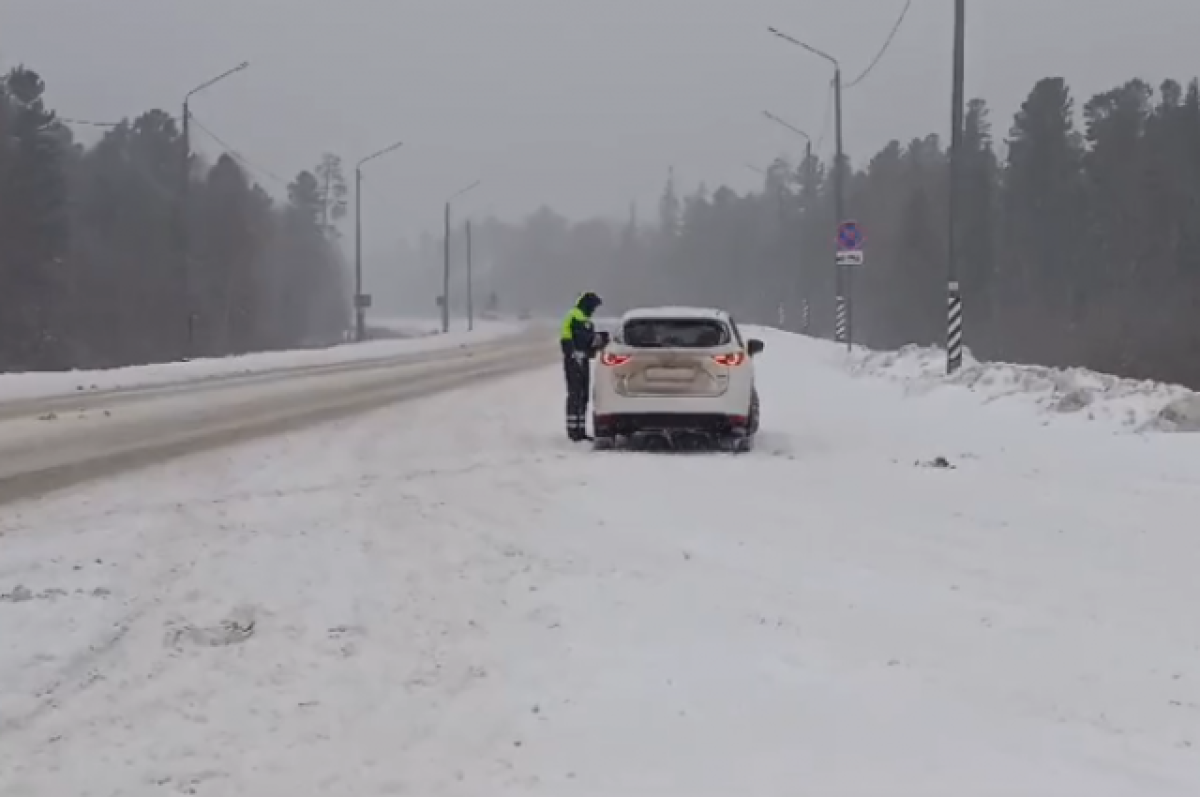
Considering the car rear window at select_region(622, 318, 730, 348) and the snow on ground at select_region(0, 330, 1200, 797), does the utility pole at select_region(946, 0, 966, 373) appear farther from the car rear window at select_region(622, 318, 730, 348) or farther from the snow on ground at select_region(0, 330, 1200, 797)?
the snow on ground at select_region(0, 330, 1200, 797)

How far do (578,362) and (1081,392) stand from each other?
6.33 meters

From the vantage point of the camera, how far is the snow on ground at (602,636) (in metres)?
5.22

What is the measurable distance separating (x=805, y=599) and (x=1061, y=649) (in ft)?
4.84

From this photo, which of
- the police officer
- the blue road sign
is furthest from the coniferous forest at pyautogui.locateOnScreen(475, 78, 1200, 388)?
the police officer

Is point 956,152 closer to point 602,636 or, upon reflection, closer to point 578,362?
point 578,362

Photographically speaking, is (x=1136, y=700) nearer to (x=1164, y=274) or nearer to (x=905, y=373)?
Answer: (x=905, y=373)

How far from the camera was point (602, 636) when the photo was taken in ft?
22.8

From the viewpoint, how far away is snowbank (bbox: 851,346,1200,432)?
51.6 ft

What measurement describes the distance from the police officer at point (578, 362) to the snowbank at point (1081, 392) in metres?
5.92

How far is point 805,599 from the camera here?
781 cm

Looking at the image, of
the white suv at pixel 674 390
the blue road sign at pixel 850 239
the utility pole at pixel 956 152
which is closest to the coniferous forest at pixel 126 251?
the blue road sign at pixel 850 239

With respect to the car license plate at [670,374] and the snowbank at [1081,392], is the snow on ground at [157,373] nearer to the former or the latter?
the car license plate at [670,374]

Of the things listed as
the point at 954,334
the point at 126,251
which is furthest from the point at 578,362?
the point at 126,251

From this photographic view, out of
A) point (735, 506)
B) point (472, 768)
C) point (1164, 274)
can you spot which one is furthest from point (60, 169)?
point (472, 768)
